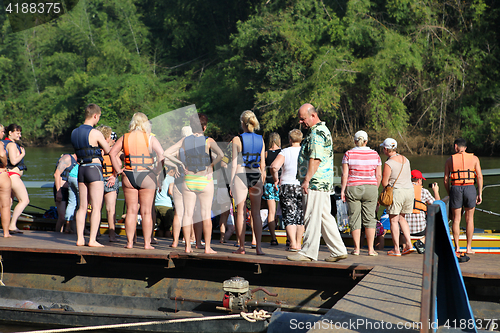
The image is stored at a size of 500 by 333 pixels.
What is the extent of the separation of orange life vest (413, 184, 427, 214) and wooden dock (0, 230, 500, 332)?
0.72m

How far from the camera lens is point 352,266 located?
17.1ft

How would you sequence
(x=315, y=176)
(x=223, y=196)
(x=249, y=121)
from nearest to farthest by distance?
(x=315, y=176), (x=249, y=121), (x=223, y=196)

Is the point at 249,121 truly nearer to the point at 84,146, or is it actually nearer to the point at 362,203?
the point at 362,203

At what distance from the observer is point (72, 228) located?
7.64 metres

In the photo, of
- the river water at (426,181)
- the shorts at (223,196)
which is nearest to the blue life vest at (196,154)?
the shorts at (223,196)

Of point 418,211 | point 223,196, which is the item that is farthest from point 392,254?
point 223,196

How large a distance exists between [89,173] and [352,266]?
3046 mm

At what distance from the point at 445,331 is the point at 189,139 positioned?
10.5 ft

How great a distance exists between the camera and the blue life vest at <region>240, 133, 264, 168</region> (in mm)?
5574

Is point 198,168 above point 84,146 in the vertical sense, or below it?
below

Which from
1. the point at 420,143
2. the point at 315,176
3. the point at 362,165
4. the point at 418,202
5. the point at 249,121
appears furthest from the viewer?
the point at 420,143

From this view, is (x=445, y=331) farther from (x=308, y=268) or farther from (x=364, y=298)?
(x=308, y=268)

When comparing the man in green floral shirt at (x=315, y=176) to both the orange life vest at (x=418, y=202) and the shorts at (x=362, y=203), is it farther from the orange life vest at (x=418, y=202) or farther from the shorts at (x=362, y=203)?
the orange life vest at (x=418, y=202)

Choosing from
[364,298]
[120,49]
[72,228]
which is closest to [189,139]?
[364,298]
